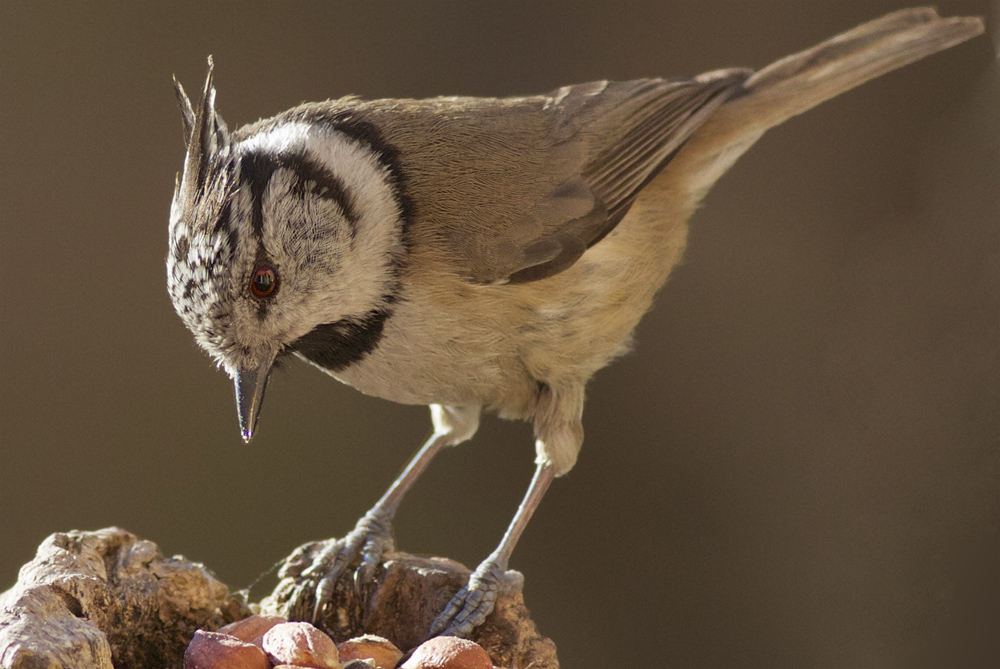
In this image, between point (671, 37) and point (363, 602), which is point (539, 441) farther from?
point (671, 37)

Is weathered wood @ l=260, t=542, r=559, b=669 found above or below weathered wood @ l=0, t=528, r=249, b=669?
below

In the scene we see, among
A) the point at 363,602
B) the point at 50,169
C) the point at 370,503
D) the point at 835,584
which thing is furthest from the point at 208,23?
the point at 835,584

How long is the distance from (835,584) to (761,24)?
141 centimetres

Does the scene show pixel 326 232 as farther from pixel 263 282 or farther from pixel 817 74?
pixel 817 74

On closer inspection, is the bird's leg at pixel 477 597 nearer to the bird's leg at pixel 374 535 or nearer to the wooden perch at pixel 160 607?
the wooden perch at pixel 160 607

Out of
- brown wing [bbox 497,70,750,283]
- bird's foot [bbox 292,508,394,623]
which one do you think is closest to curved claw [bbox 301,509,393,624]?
bird's foot [bbox 292,508,394,623]

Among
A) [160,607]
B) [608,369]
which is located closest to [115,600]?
[160,607]

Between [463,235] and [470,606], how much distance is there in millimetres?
587

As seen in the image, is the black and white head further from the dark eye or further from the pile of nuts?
the pile of nuts

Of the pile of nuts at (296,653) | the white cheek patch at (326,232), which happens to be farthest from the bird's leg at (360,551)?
the white cheek patch at (326,232)

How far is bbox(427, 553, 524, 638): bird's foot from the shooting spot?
1.35 metres

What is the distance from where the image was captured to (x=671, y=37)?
2.28m

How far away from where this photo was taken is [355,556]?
1.54 m

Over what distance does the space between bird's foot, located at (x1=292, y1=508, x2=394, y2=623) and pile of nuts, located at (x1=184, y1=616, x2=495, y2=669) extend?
26 cm
